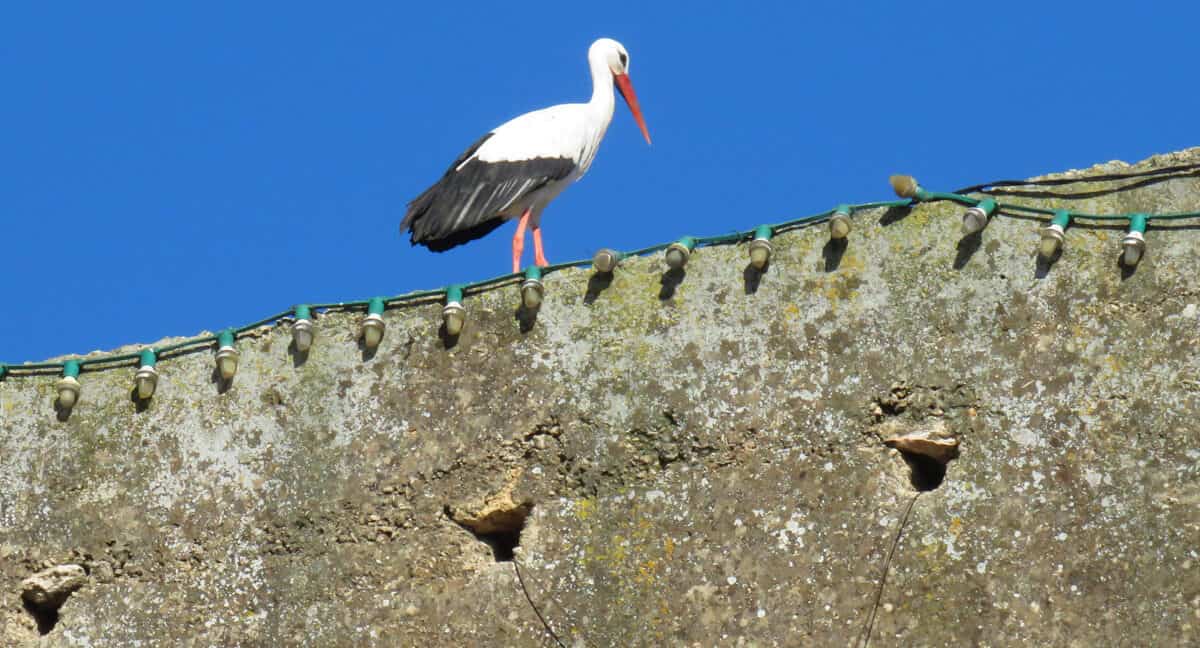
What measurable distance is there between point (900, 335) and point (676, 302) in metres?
1.09

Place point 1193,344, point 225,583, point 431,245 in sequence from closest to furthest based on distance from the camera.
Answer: point 1193,344, point 225,583, point 431,245

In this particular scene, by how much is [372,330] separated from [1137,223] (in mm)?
3612

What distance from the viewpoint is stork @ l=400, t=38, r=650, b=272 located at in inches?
500

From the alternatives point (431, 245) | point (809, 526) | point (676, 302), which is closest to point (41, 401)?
point (431, 245)

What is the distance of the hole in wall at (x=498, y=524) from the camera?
431 inches

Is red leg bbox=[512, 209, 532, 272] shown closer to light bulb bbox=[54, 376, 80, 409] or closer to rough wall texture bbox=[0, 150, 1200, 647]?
rough wall texture bbox=[0, 150, 1200, 647]

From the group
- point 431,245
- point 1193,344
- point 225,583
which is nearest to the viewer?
point 1193,344

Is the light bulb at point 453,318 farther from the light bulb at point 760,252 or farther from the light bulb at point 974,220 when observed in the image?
the light bulb at point 974,220

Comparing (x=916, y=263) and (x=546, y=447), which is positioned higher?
(x=916, y=263)

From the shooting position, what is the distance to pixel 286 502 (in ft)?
36.9

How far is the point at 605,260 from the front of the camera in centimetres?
1132

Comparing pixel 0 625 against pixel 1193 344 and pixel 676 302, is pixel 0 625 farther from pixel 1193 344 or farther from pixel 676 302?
pixel 1193 344

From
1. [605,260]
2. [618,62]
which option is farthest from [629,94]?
[605,260]

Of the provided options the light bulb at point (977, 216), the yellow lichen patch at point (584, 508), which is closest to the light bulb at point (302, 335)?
the yellow lichen patch at point (584, 508)
